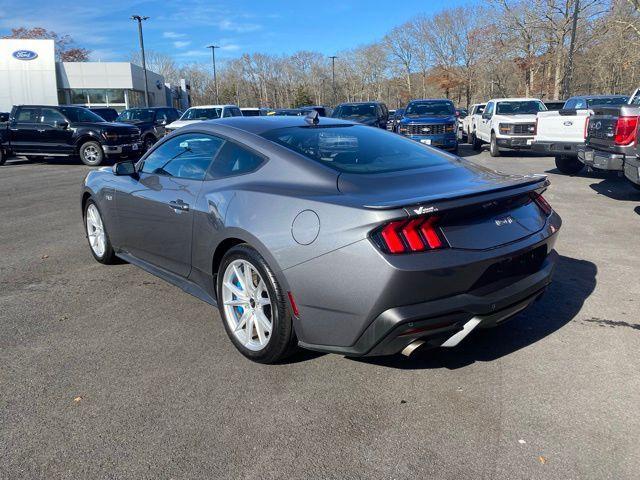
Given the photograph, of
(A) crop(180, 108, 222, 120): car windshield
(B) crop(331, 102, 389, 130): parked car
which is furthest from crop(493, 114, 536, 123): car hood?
(A) crop(180, 108, 222, 120): car windshield

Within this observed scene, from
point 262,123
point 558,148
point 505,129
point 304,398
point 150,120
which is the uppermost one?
point 150,120

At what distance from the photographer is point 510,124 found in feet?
51.6

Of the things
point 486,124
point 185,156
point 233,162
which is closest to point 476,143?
point 486,124

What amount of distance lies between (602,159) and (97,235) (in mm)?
7813

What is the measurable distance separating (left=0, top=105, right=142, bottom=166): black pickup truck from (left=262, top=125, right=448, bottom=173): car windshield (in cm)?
1459

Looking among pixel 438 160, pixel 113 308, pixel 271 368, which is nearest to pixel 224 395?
pixel 271 368

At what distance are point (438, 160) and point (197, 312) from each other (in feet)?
7.33

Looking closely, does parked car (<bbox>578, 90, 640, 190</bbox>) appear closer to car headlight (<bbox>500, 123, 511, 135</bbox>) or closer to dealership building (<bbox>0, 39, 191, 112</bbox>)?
car headlight (<bbox>500, 123, 511, 135</bbox>)

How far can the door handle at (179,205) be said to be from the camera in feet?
12.6

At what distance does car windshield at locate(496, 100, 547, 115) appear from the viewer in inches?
663

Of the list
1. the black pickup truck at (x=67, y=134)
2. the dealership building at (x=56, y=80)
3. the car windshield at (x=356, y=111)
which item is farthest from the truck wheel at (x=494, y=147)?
the dealership building at (x=56, y=80)

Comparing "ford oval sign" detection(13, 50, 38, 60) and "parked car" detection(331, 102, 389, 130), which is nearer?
"parked car" detection(331, 102, 389, 130)

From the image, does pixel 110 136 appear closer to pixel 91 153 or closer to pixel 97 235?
pixel 91 153

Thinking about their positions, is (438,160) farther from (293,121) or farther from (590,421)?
(590,421)
